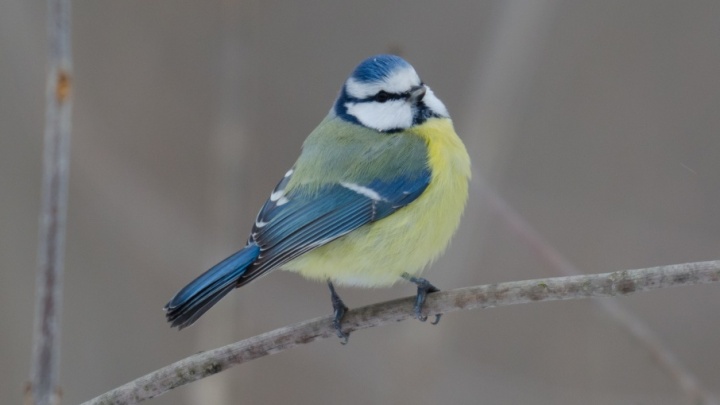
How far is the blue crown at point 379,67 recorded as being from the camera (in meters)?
2.65

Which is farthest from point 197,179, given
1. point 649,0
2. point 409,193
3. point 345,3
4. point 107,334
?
point 649,0

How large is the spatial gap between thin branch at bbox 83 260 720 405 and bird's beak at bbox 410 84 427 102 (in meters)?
0.78

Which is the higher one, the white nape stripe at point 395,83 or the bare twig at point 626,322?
the white nape stripe at point 395,83

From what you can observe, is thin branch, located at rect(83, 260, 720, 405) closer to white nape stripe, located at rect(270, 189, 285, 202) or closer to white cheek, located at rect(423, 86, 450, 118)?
white nape stripe, located at rect(270, 189, 285, 202)

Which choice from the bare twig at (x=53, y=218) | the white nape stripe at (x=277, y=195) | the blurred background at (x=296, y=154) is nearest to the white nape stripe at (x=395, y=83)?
the white nape stripe at (x=277, y=195)

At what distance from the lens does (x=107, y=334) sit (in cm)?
416

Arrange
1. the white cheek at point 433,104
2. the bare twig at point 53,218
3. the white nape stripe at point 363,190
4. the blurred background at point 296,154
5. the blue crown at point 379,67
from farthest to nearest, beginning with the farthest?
the blurred background at point 296,154
the white cheek at point 433,104
the blue crown at point 379,67
the white nape stripe at point 363,190
the bare twig at point 53,218

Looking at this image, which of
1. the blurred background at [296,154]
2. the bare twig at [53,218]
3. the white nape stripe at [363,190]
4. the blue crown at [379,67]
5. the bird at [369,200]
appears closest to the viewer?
the bare twig at [53,218]

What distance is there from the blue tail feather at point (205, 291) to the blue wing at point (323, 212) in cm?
8

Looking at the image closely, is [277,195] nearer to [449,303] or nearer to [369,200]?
[369,200]

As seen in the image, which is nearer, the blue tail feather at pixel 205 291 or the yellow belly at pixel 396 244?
the blue tail feather at pixel 205 291

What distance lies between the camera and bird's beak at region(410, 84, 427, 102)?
2.70 meters

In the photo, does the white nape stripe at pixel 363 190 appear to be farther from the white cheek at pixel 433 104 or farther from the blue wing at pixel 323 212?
the white cheek at pixel 433 104

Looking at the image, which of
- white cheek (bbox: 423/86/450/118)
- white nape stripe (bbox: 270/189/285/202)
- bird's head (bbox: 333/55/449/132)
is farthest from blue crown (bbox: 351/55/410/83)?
white nape stripe (bbox: 270/189/285/202)
